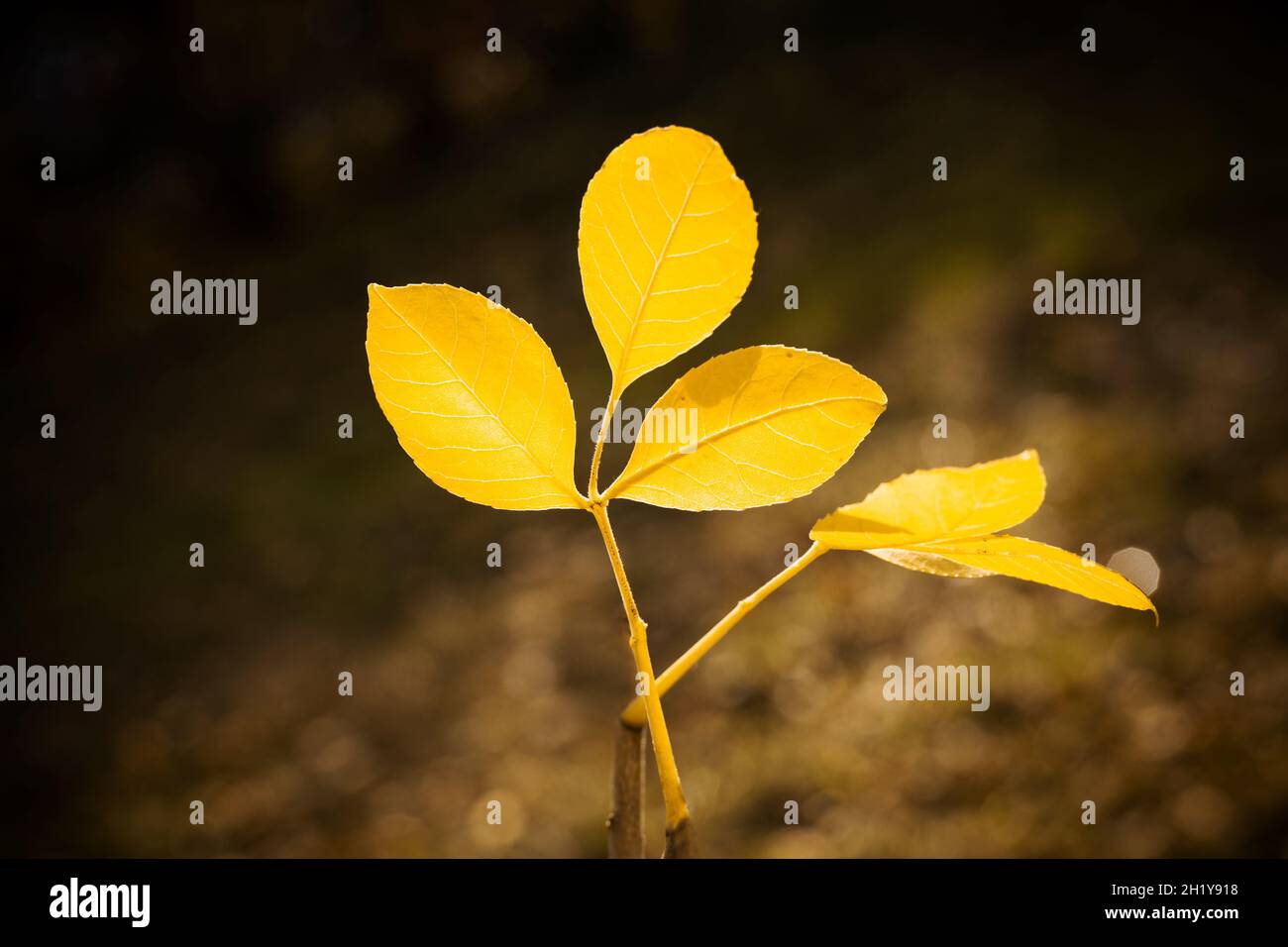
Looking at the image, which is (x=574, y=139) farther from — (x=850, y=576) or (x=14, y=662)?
(x=14, y=662)

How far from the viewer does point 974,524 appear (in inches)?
6.1

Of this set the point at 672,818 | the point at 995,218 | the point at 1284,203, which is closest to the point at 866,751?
the point at 672,818

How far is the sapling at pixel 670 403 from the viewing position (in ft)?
0.51

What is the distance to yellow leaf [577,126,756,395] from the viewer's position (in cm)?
15

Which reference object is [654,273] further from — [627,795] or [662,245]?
[627,795]

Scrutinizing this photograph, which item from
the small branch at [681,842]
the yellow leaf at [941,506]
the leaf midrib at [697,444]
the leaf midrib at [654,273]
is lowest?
the small branch at [681,842]

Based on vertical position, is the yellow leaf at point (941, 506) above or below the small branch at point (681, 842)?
above

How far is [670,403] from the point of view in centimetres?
16

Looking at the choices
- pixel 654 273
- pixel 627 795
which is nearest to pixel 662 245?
pixel 654 273

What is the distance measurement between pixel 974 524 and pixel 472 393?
10cm

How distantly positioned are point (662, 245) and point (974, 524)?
0.25ft

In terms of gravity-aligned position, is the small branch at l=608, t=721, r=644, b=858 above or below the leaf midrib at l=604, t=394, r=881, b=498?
below

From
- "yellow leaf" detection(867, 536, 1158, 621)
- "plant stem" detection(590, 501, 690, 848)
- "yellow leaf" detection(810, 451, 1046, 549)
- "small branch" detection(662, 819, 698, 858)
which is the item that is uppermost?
"yellow leaf" detection(810, 451, 1046, 549)

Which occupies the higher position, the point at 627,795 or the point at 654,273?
the point at 654,273
